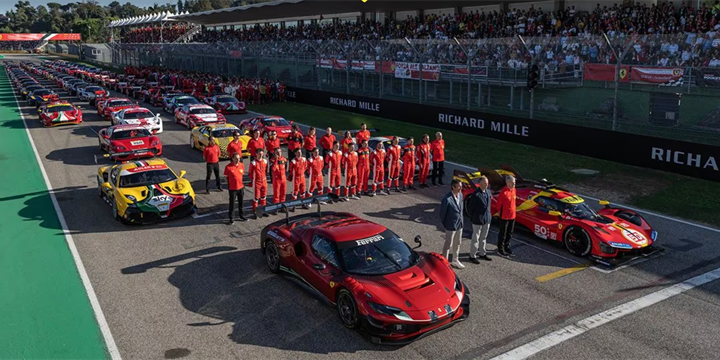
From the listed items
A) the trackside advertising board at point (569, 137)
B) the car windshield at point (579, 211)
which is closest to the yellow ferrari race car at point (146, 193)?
the car windshield at point (579, 211)

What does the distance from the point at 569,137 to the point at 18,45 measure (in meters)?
186

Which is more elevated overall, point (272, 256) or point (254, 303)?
point (272, 256)

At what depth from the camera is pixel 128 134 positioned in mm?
19688

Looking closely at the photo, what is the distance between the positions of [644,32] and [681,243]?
1839cm

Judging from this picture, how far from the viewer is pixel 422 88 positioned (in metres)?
28.9

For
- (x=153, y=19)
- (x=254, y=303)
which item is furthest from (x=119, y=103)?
(x=153, y=19)

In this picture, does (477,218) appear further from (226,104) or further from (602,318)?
(226,104)

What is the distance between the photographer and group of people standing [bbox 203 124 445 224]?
44.8 feet

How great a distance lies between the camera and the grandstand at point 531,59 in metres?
18.8

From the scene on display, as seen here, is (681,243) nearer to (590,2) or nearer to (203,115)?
(203,115)

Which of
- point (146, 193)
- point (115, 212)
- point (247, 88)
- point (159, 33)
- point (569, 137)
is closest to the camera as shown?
point (146, 193)

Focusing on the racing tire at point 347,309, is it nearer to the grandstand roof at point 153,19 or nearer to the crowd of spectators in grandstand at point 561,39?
the crowd of spectators in grandstand at point 561,39

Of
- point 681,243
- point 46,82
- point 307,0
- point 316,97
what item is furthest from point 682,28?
point 46,82

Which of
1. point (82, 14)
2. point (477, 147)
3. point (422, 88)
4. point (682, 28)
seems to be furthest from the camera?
point (82, 14)
